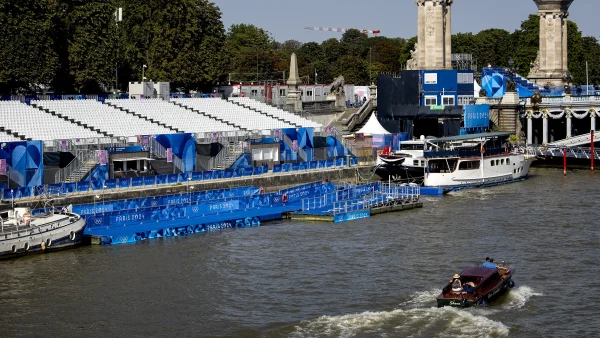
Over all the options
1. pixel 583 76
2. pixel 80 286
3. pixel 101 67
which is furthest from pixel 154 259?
pixel 583 76

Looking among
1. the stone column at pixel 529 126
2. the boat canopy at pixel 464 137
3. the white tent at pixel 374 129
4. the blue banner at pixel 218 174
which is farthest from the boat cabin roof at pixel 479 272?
the stone column at pixel 529 126

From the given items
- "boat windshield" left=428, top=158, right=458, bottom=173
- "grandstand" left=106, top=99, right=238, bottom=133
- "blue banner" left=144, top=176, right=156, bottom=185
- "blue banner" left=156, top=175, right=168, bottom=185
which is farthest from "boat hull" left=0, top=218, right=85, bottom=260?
"boat windshield" left=428, top=158, right=458, bottom=173

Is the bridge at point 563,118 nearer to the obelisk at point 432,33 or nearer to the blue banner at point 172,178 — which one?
the obelisk at point 432,33

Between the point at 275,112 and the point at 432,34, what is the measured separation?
22.5 m

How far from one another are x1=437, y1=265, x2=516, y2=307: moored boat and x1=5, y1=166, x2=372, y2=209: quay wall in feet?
101

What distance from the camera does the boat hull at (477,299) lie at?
155 ft

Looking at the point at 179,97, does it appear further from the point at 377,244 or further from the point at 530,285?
the point at 530,285

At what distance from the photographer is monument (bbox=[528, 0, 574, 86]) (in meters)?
135

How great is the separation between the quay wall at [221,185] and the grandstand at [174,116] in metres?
11.5

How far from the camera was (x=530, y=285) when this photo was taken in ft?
171

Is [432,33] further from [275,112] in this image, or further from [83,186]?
[83,186]

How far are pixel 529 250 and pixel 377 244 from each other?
30.2 feet

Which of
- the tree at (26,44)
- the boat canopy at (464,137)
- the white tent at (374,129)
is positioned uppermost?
the tree at (26,44)

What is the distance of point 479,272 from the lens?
4984 cm
